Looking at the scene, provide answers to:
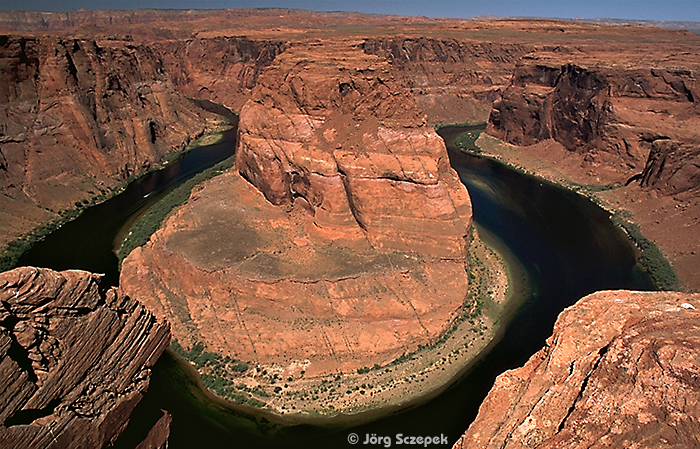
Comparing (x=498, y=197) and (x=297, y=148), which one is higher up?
(x=297, y=148)

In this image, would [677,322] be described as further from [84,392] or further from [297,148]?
[297,148]

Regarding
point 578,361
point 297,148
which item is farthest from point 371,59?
point 578,361

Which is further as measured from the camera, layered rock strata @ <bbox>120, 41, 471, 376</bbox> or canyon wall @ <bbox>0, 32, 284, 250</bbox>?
canyon wall @ <bbox>0, 32, 284, 250</bbox>

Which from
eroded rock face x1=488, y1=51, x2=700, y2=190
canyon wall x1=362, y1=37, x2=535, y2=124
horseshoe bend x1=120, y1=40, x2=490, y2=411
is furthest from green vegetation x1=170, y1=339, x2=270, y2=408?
canyon wall x1=362, y1=37, x2=535, y2=124

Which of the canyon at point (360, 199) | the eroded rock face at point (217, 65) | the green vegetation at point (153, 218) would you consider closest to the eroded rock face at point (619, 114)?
the canyon at point (360, 199)

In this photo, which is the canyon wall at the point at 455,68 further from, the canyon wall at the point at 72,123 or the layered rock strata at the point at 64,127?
the layered rock strata at the point at 64,127

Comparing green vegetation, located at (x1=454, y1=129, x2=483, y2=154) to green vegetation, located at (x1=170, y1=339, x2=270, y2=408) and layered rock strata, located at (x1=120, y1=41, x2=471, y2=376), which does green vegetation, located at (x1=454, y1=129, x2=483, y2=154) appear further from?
green vegetation, located at (x1=170, y1=339, x2=270, y2=408)

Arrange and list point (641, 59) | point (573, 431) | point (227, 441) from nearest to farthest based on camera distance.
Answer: point (573, 431)
point (227, 441)
point (641, 59)
